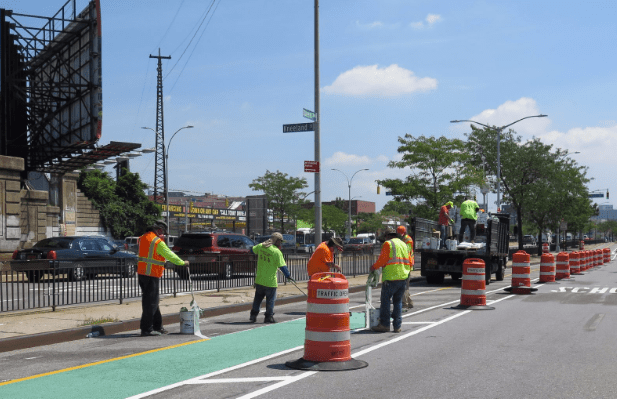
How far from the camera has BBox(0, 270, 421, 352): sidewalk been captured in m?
10.7

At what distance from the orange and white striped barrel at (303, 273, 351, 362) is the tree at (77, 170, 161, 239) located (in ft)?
141

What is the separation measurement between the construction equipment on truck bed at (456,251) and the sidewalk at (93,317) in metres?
5.96

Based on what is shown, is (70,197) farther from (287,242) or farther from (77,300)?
(77,300)

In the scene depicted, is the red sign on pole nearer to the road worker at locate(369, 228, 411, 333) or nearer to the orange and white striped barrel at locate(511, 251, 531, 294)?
the orange and white striped barrel at locate(511, 251, 531, 294)

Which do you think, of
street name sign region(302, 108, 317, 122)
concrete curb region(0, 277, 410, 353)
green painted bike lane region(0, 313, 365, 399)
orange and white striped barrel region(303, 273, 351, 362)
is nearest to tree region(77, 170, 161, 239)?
street name sign region(302, 108, 317, 122)

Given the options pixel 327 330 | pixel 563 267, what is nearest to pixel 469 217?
pixel 563 267

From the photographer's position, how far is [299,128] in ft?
62.1

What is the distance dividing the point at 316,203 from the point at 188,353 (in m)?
10.3

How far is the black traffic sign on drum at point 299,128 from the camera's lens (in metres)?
18.9

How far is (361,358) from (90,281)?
8.65 m

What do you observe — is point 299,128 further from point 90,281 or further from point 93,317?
point 93,317

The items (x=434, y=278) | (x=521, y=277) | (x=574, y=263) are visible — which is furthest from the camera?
(x=574, y=263)

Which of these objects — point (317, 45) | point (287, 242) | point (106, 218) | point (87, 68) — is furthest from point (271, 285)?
point (287, 242)

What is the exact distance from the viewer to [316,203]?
63.3ft
